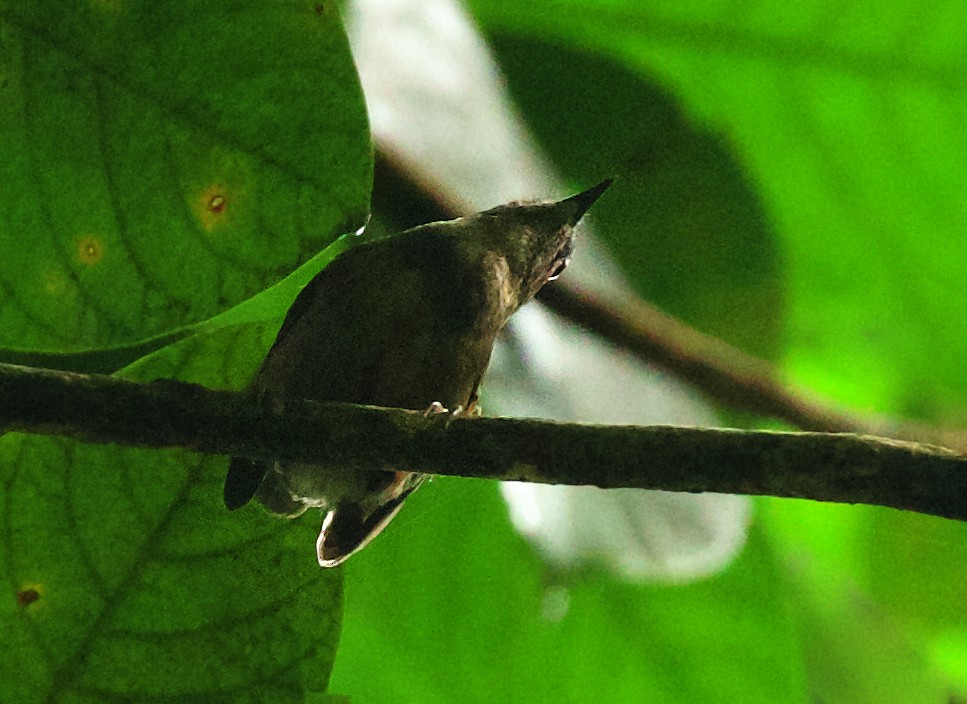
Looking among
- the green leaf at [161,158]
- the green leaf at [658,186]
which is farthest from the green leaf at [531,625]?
the green leaf at [161,158]

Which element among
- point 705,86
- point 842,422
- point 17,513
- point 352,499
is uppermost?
point 705,86

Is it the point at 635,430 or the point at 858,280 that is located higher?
the point at 635,430

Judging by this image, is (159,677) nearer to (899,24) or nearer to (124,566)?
(124,566)

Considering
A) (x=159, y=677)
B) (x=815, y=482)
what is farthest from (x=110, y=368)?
(x=815, y=482)

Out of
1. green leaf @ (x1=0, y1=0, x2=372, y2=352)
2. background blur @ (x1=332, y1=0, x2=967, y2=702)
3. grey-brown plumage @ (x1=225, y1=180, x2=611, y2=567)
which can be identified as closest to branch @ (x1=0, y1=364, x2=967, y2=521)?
green leaf @ (x1=0, y1=0, x2=372, y2=352)

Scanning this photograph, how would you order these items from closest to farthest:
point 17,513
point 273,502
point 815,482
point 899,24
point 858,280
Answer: point 815,482
point 17,513
point 273,502
point 899,24
point 858,280

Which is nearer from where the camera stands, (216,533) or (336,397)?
(216,533)

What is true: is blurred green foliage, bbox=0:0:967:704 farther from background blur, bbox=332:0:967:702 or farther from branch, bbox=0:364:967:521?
branch, bbox=0:364:967:521
